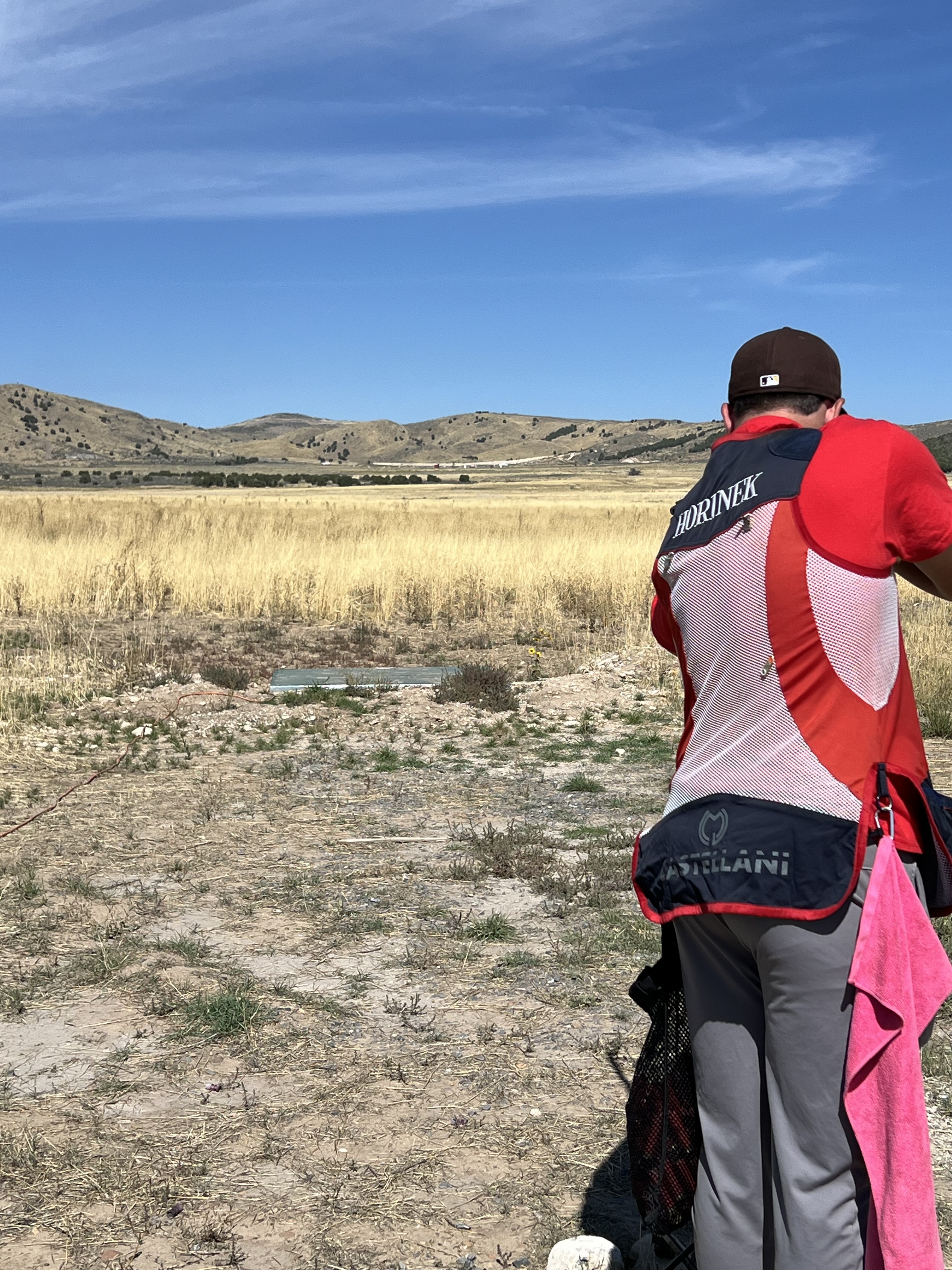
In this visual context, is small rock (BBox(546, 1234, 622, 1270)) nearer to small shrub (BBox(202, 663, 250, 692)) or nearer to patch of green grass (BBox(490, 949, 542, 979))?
patch of green grass (BBox(490, 949, 542, 979))

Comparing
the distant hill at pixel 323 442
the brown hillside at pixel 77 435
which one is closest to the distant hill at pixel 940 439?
the distant hill at pixel 323 442

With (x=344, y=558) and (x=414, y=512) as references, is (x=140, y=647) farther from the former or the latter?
(x=414, y=512)

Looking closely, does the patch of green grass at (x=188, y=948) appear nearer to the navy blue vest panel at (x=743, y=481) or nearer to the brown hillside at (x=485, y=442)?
the navy blue vest panel at (x=743, y=481)

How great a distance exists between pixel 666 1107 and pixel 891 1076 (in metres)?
0.53

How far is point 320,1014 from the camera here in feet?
13.0

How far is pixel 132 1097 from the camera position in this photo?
3.43 metres

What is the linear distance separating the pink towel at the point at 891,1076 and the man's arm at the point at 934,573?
443 mm

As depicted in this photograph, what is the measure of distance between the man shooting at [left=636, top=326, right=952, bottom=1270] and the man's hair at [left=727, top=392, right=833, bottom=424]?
19 mm

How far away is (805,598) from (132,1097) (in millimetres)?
2668

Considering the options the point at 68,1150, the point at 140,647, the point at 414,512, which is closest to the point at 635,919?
the point at 68,1150

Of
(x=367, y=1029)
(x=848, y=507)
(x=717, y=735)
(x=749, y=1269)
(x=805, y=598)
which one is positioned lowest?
(x=367, y=1029)

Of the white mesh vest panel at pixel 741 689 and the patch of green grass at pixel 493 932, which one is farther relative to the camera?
the patch of green grass at pixel 493 932

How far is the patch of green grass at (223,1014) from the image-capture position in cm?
381

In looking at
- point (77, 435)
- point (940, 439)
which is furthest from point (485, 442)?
point (940, 439)
